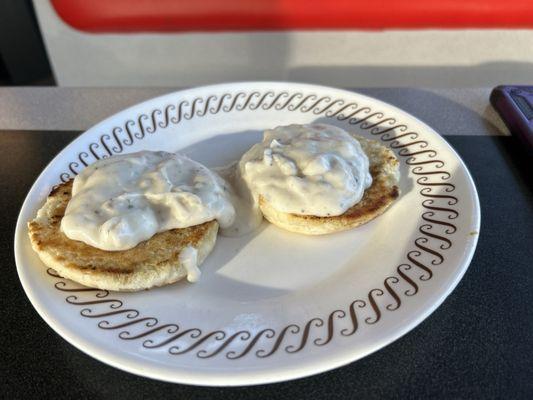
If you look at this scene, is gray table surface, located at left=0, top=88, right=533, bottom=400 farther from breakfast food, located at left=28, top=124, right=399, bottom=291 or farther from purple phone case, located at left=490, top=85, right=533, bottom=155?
breakfast food, located at left=28, top=124, right=399, bottom=291

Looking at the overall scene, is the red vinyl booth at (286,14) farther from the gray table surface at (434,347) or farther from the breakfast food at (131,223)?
the breakfast food at (131,223)

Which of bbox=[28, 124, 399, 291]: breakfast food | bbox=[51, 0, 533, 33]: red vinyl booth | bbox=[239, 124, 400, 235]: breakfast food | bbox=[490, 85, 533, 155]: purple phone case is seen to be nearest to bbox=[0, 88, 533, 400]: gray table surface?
bbox=[490, 85, 533, 155]: purple phone case

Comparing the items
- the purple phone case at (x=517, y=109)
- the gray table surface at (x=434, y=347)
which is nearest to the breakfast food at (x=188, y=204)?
Result: the gray table surface at (x=434, y=347)

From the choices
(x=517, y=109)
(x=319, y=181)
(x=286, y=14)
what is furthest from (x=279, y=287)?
(x=286, y=14)

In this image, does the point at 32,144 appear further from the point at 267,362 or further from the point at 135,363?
the point at 267,362

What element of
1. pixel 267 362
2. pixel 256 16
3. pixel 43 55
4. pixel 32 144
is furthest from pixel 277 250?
pixel 43 55

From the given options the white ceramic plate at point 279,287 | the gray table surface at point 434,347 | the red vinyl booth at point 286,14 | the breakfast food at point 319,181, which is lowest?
the gray table surface at point 434,347
